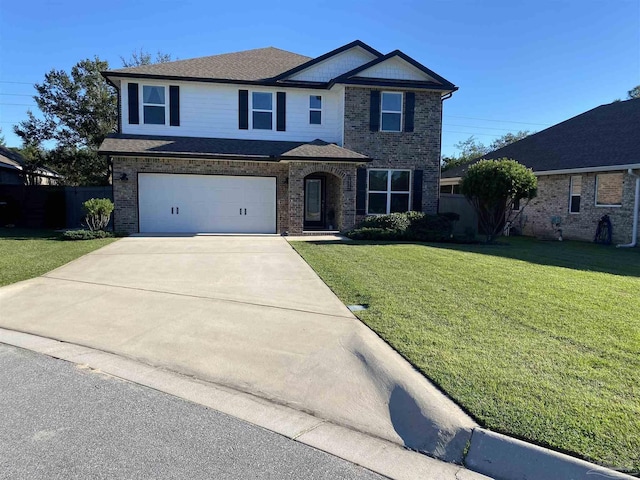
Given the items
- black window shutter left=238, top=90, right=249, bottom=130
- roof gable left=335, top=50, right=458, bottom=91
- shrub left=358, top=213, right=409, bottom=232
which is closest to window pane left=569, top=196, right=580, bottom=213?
roof gable left=335, top=50, right=458, bottom=91

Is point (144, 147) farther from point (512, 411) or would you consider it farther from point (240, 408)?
point (512, 411)

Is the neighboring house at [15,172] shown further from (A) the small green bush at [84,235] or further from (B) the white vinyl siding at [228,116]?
(A) the small green bush at [84,235]

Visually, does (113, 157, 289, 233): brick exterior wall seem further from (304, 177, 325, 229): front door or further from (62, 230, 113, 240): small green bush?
(304, 177, 325, 229): front door

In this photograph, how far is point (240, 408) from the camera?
395 cm

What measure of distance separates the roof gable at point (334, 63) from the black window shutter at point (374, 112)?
2058 mm

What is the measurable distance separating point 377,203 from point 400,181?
4.64 feet

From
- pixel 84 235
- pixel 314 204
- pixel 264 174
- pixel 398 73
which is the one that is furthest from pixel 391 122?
pixel 84 235

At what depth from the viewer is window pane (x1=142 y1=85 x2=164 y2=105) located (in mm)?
17875

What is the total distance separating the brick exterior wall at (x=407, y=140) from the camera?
1817cm

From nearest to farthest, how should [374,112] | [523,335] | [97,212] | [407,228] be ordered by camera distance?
[523,335], [97,212], [407,228], [374,112]

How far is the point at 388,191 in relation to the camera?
732 inches

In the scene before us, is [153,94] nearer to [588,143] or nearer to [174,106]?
[174,106]

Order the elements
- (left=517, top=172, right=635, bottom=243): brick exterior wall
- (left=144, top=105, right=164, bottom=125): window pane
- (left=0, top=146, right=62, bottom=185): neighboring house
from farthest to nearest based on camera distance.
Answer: (left=0, top=146, right=62, bottom=185): neighboring house → (left=144, top=105, right=164, bottom=125): window pane → (left=517, top=172, right=635, bottom=243): brick exterior wall

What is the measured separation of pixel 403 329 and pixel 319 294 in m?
2.31
